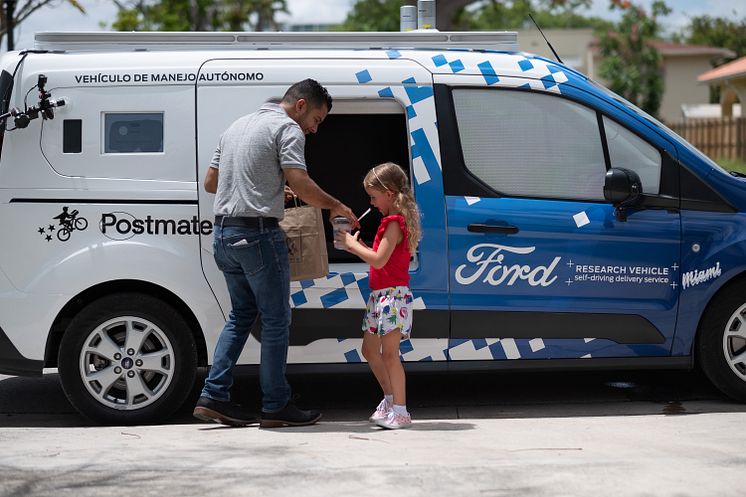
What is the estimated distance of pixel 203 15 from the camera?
47594 millimetres

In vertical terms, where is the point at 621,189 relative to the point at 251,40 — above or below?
below

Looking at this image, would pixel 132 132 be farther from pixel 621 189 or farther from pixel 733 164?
pixel 733 164

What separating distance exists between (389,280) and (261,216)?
0.75 m

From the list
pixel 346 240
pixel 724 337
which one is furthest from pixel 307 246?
pixel 724 337

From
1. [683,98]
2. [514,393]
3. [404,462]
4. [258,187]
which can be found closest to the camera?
[404,462]

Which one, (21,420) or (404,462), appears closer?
(404,462)

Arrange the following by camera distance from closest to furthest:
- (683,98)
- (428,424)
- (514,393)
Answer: (428,424) < (514,393) < (683,98)

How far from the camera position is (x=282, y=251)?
20.0ft

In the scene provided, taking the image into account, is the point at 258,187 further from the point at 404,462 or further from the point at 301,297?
the point at 404,462

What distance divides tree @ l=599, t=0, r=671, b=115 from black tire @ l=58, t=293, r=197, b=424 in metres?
51.6

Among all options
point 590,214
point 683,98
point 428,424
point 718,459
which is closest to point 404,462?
point 428,424

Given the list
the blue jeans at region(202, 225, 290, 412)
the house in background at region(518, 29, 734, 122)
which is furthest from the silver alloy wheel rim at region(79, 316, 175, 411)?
the house in background at region(518, 29, 734, 122)

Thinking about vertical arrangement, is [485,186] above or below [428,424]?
above

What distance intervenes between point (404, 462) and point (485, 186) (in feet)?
5.93
